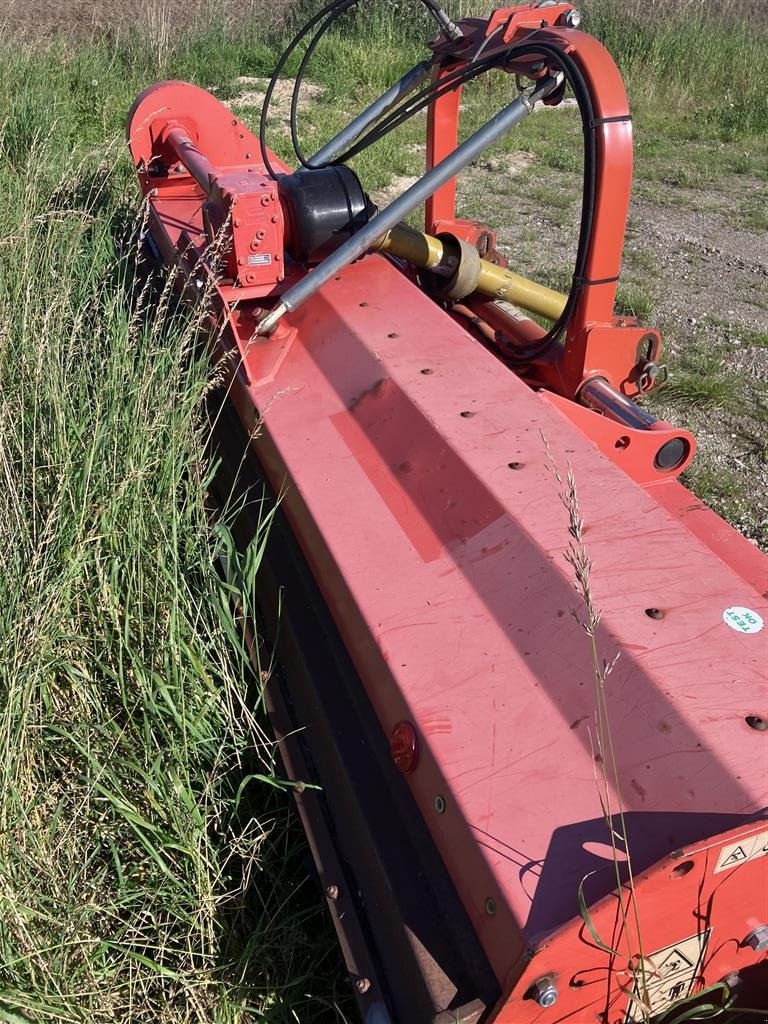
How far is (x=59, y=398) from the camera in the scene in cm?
216

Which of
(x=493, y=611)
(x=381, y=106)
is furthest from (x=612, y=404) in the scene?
(x=381, y=106)

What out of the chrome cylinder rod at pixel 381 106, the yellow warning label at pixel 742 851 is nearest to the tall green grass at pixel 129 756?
the yellow warning label at pixel 742 851

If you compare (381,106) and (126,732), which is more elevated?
(381,106)

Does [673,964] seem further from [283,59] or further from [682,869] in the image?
[283,59]

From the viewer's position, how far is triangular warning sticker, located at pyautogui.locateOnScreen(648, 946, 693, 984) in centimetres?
131

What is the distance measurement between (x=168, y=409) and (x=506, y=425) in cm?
80

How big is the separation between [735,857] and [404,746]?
549mm

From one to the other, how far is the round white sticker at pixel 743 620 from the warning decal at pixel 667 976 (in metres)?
0.47

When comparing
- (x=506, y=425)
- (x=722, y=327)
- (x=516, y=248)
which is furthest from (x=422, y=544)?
(x=516, y=248)

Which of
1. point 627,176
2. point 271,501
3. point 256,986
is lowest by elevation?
point 256,986

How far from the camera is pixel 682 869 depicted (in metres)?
1.17

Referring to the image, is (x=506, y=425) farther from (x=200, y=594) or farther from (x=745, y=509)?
(x=745, y=509)

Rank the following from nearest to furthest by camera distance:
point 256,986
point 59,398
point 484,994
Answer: point 484,994, point 256,986, point 59,398

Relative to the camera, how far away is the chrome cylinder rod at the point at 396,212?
2404 mm
